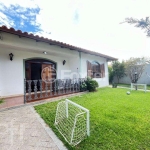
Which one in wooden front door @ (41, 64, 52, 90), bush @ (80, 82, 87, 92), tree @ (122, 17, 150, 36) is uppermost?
tree @ (122, 17, 150, 36)

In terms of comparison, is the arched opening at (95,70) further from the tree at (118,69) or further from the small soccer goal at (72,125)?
the small soccer goal at (72,125)

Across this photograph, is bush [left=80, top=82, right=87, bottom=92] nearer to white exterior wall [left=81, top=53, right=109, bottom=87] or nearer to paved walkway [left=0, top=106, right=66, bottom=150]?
white exterior wall [left=81, top=53, right=109, bottom=87]

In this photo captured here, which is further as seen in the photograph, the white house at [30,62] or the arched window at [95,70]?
the arched window at [95,70]

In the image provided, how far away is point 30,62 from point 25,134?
5.92 metres

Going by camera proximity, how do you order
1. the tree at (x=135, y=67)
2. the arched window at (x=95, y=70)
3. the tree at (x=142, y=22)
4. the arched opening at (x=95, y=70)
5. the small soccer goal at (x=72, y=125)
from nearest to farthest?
the tree at (x=142, y=22) < the small soccer goal at (x=72, y=125) < the arched window at (x=95, y=70) < the arched opening at (x=95, y=70) < the tree at (x=135, y=67)

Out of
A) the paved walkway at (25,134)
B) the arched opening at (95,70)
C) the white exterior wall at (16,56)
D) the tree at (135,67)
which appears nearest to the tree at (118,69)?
the tree at (135,67)

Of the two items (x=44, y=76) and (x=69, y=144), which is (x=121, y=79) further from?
(x=69, y=144)

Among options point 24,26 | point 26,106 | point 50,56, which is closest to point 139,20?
point 26,106

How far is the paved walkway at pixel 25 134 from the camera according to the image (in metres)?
2.55

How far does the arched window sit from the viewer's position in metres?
10.7

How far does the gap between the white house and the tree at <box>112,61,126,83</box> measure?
747 centimetres

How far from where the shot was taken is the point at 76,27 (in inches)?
419

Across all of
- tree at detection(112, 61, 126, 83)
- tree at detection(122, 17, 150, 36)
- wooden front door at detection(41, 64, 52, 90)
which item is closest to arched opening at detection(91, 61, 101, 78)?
wooden front door at detection(41, 64, 52, 90)

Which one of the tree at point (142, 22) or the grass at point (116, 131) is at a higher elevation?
the tree at point (142, 22)
